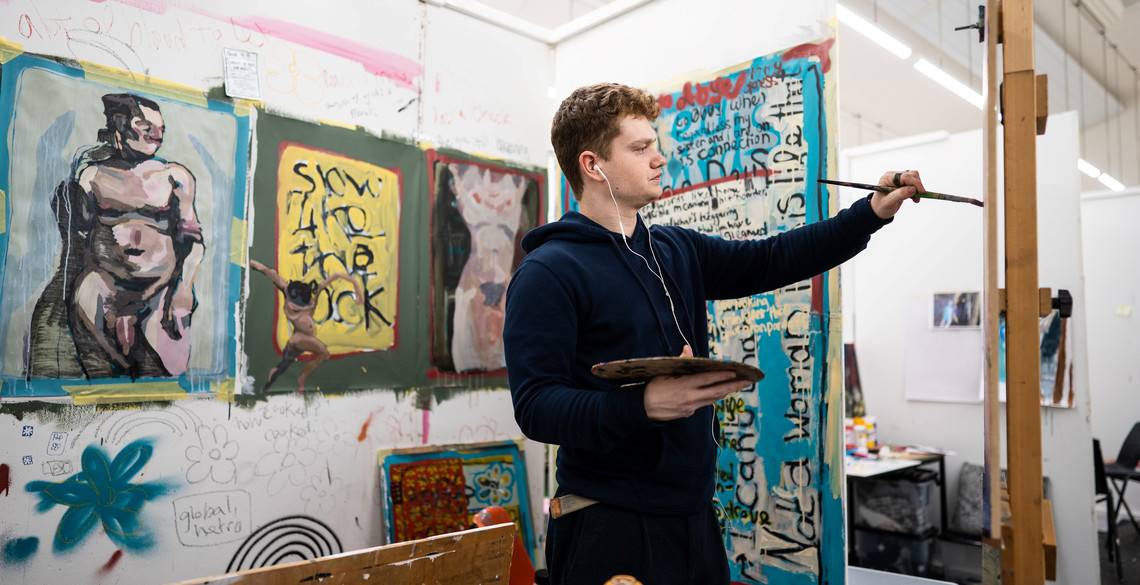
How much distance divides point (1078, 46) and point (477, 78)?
25.4 ft

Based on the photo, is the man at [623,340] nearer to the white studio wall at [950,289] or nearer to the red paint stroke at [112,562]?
the red paint stroke at [112,562]

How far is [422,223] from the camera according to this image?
9.29 feet

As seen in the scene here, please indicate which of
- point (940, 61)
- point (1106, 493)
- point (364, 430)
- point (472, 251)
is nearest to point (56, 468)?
point (364, 430)

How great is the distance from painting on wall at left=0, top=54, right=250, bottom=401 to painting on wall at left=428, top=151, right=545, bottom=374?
2.48ft

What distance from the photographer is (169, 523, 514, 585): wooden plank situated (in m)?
1.08

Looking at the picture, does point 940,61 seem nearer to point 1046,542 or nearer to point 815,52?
Answer: point 815,52

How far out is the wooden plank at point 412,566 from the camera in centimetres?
108

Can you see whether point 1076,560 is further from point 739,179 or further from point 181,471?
point 181,471

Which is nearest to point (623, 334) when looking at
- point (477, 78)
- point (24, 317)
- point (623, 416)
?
point (623, 416)

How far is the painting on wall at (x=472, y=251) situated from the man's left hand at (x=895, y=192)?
175 centimetres

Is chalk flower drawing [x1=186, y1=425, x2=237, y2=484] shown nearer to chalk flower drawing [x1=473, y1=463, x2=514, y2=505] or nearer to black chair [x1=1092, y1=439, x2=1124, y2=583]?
chalk flower drawing [x1=473, y1=463, x2=514, y2=505]

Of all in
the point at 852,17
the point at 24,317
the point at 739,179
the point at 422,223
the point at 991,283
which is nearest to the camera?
the point at 991,283

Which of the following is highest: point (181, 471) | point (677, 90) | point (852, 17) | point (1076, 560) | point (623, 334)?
point (852, 17)

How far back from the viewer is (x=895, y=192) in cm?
152
